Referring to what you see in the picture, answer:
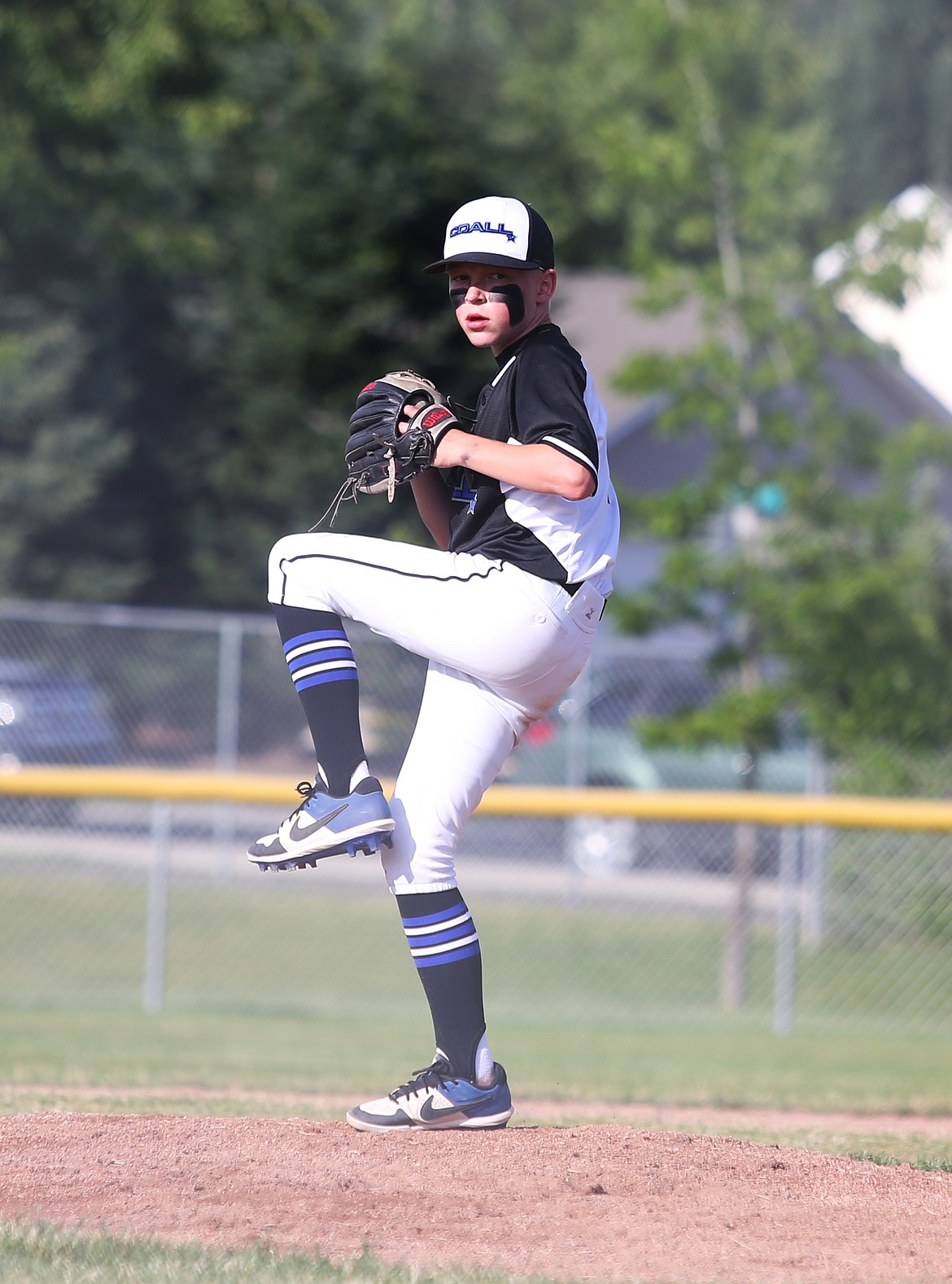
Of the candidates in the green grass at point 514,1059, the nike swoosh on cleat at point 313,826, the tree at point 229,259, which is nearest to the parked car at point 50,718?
the green grass at point 514,1059

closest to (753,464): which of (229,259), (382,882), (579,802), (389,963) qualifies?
(579,802)

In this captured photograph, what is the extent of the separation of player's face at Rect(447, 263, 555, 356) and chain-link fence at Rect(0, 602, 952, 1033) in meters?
6.71

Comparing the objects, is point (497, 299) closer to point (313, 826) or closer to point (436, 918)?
point (313, 826)

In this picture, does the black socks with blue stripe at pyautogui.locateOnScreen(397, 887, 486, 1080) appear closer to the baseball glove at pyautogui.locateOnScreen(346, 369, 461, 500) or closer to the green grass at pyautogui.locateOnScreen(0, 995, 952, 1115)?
the baseball glove at pyautogui.locateOnScreen(346, 369, 461, 500)

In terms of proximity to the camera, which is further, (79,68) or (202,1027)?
(79,68)

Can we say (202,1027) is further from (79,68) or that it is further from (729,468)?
(79,68)

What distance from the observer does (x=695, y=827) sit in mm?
14023

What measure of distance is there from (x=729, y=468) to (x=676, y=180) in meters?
2.44

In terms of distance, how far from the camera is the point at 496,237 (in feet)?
13.4

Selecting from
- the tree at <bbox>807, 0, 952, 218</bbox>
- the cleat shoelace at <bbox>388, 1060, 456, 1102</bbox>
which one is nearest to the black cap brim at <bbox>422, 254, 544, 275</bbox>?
the cleat shoelace at <bbox>388, 1060, 456, 1102</bbox>

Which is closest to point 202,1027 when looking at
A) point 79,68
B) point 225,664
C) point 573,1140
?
point 225,664

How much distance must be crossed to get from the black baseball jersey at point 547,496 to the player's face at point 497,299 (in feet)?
0.18

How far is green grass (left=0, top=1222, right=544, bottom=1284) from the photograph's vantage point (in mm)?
3100

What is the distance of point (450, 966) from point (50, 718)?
1076 centimetres
